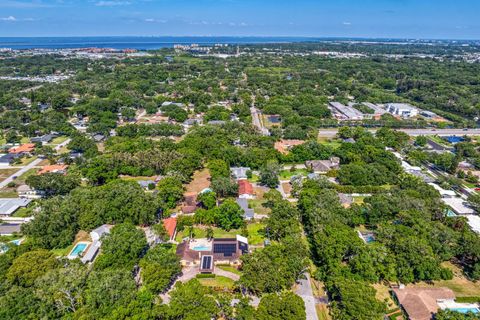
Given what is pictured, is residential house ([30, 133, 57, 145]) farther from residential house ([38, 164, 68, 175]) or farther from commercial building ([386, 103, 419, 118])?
commercial building ([386, 103, 419, 118])

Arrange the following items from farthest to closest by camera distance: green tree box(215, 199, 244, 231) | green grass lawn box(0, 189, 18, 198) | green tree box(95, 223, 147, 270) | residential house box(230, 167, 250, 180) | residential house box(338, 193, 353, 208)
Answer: residential house box(230, 167, 250, 180) → green grass lawn box(0, 189, 18, 198) → residential house box(338, 193, 353, 208) → green tree box(215, 199, 244, 231) → green tree box(95, 223, 147, 270)

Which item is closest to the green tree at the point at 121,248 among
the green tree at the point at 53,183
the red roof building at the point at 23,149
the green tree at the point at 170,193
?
the green tree at the point at 170,193

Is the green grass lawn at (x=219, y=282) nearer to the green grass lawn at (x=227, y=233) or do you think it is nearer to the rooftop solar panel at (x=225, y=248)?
the rooftop solar panel at (x=225, y=248)

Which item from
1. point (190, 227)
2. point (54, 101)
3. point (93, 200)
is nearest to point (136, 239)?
point (190, 227)

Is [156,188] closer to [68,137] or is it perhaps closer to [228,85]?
[68,137]

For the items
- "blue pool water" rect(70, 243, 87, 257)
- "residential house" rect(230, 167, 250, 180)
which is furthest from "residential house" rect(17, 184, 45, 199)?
"residential house" rect(230, 167, 250, 180)

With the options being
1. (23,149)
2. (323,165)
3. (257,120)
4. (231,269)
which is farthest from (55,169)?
(257,120)
